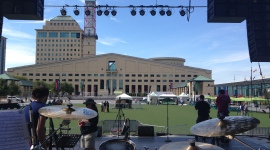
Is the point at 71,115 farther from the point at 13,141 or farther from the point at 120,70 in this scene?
the point at 120,70

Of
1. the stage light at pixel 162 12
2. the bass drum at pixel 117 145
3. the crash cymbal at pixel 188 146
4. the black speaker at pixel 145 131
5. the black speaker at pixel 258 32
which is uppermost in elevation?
the stage light at pixel 162 12

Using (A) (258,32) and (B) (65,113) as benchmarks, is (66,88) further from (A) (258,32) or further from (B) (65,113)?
(B) (65,113)

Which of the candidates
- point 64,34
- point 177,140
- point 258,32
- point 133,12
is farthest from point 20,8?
point 64,34

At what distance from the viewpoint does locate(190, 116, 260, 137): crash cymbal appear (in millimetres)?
3705

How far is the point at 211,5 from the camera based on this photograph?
1611 cm

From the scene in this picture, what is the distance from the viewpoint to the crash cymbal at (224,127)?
3705mm

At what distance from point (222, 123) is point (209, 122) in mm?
193

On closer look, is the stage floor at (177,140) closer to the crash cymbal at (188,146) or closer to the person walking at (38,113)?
the person walking at (38,113)

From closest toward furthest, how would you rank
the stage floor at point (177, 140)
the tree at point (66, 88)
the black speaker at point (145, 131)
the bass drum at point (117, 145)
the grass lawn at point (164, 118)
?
the bass drum at point (117, 145) < the stage floor at point (177, 140) < the black speaker at point (145, 131) < the grass lawn at point (164, 118) < the tree at point (66, 88)

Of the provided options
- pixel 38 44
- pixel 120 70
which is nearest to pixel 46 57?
pixel 38 44

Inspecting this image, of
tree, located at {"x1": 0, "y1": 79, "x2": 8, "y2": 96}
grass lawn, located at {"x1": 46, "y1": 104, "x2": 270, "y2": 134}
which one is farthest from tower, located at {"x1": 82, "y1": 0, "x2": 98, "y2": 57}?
grass lawn, located at {"x1": 46, "y1": 104, "x2": 270, "y2": 134}

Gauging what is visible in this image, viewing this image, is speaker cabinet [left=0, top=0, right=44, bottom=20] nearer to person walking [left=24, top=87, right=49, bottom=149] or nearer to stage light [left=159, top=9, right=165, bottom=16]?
stage light [left=159, top=9, right=165, bottom=16]

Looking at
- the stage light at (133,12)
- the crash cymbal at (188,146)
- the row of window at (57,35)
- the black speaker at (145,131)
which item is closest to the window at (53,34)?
the row of window at (57,35)

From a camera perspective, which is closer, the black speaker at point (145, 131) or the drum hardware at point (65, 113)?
the drum hardware at point (65, 113)
